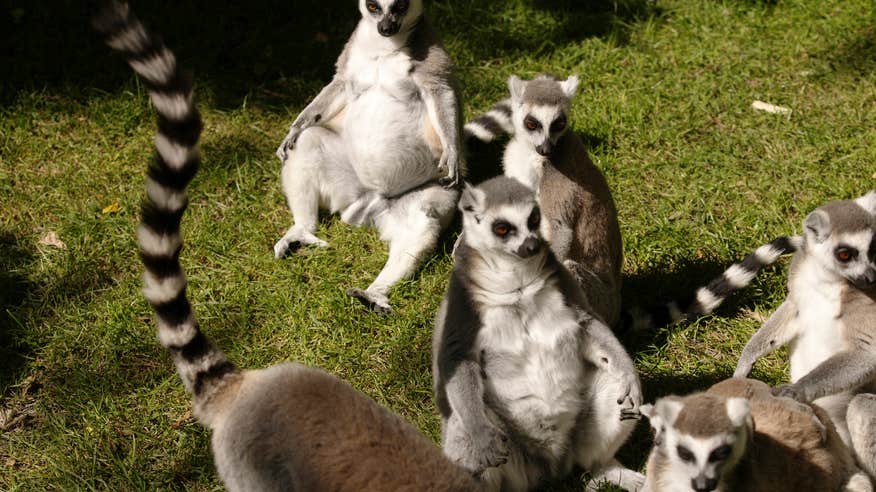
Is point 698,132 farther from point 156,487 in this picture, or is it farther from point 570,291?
point 156,487

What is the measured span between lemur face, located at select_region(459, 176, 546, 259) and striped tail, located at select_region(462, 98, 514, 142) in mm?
1942

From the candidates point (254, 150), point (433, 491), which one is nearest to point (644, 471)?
point (433, 491)

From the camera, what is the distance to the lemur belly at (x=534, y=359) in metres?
3.86

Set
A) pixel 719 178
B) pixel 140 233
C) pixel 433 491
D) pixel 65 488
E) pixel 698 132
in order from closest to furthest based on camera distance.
→ pixel 433 491, pixel 140 233, pixel 65 488, pixel 719 178, pixel 698 132

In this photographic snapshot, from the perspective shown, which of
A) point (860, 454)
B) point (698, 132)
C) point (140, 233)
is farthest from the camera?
point (698, 132)

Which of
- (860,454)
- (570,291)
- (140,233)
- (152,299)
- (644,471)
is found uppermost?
(140,233)

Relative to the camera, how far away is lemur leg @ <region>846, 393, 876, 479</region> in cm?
379

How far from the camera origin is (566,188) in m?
5.03

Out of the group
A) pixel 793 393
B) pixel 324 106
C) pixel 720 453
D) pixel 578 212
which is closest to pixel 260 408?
pixel 720 453

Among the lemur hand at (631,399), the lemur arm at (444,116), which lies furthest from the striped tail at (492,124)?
the lemur hand at (631,399)

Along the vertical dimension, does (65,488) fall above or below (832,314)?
below

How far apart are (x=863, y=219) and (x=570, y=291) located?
1.38 metres

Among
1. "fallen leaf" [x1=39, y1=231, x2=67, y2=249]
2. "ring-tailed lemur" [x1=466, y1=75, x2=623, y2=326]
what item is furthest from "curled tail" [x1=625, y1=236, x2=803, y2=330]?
"fallen leaf" [x1=39, y1=231, x2=67, y2=249]

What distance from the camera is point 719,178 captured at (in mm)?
5922
